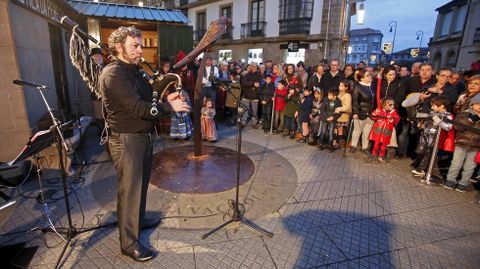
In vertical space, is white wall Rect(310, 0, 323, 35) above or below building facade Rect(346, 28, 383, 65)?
below

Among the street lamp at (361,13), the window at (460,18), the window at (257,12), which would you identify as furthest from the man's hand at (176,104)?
the window at (460,18)

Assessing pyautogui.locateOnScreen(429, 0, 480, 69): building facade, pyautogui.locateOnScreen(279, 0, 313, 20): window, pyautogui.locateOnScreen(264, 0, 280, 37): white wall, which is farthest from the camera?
pyautogui.locateOnScreen(264, 0, 280, 37): white wall

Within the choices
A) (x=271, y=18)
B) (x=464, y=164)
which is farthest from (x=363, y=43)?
(x=464, y=164)

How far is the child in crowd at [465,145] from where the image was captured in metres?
4.00

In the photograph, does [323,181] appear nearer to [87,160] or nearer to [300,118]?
[300,118]

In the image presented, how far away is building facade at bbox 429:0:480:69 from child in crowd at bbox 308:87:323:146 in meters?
16.9

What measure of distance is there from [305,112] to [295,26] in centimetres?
1399

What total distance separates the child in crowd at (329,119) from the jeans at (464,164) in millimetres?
2210

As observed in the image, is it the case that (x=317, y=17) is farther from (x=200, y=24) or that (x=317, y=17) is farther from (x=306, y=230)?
(x=306, y=230)

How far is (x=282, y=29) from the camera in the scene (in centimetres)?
1928

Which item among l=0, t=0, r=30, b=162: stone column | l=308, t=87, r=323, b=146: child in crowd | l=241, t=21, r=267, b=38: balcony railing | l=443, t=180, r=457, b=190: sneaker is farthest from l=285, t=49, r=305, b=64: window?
l=0, t=0, r=30, b=162: stone column

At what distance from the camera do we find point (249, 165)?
16.0ft

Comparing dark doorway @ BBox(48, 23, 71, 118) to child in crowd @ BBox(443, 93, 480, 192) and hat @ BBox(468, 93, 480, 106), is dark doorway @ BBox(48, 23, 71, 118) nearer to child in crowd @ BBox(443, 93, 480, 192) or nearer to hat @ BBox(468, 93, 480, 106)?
child in crowd @ BBox(443, 93, 480, 192)

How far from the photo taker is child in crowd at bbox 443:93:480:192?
4.00m
